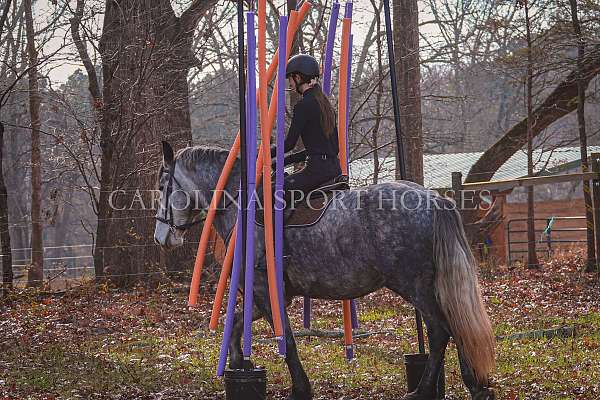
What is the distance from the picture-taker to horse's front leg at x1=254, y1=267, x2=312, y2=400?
264 inches

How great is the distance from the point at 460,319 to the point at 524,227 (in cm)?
2686

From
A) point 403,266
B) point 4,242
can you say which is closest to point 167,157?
point 403,266

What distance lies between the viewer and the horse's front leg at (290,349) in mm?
6715

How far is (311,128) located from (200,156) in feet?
4.15

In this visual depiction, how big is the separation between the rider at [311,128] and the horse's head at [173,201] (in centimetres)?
115

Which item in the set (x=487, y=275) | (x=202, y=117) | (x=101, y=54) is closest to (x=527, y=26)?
(x=487, y=275)

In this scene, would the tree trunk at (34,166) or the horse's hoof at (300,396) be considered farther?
the tree trunk at (34,166)

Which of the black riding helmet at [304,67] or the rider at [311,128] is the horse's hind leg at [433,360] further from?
the black riding helmet at [304,67]

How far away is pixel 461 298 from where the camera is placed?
20.0 ft

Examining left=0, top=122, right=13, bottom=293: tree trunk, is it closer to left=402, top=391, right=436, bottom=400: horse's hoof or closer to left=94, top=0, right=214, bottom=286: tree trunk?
left=94, top=0, right=214, bottom=286: tree trunk

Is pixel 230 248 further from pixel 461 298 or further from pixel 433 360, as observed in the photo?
pixel 461 298

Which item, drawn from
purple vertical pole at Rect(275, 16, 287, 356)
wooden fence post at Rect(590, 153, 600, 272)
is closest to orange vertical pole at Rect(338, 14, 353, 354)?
purple vertical pole at Rect(275, 16, 287, 356)

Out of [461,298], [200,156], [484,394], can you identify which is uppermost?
[200,156]

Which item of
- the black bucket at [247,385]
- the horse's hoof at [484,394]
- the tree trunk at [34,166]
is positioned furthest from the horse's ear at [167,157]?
the tree trunk at [34,166]
